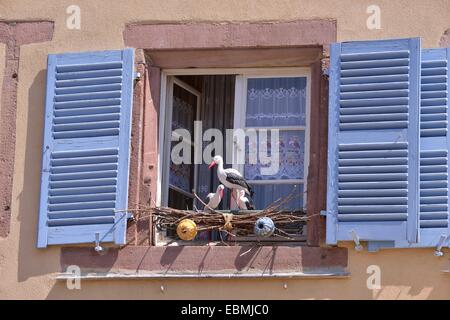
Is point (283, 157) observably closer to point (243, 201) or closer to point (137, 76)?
point (243, 201)

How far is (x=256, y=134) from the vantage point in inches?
456

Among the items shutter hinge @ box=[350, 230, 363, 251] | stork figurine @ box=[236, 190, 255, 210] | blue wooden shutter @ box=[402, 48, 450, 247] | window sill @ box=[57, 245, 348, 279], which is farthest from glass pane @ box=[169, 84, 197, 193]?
blue wooden shutter @ box=[402, 48, 450, 247]

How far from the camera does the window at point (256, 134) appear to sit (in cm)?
→ 1149

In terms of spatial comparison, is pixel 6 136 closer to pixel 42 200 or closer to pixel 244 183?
pixel 42 200

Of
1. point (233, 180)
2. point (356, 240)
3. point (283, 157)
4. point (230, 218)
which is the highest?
point (283, 157)

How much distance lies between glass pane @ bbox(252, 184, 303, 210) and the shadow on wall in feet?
4.76

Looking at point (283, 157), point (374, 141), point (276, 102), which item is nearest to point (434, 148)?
point (374, 141)

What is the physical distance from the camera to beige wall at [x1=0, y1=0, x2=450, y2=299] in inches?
419

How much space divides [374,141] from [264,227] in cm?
91

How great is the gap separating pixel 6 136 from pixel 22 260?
35.2 inches

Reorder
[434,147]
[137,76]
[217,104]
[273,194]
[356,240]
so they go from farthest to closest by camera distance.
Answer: [217,104] → [273,194] → [137,76] → [434,147] → [356,240]

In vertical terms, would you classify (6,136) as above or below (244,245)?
above

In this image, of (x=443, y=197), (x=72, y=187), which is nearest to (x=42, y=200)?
(x=72, y=187)
